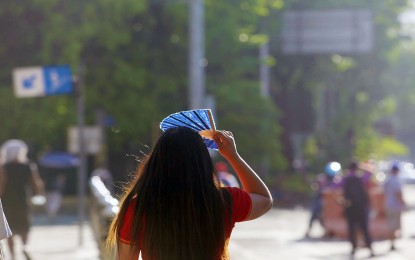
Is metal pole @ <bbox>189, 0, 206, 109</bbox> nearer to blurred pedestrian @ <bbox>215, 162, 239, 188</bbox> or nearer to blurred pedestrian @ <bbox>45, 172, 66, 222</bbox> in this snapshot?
blurred pedestrian @ <bbox>45, 172, 66, 222</bbox>

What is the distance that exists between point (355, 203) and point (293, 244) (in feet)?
14.6

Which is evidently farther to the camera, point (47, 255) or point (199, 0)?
point (199, 0)

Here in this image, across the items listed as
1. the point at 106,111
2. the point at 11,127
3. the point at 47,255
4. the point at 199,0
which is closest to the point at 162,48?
the point at 106,111

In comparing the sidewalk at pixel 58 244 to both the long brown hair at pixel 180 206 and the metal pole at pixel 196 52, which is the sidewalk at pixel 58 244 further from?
the long brown hair at pixel 180 206

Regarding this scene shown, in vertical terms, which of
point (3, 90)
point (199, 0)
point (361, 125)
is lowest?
point (361, 125)

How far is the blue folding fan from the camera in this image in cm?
514

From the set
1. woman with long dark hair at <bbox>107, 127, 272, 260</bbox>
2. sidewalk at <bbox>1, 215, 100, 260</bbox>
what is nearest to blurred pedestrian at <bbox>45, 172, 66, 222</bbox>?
sidewalk at <bbox>1, 215, 100, 260</bbox>

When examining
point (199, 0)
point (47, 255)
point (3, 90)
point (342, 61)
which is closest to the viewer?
point (47, 255)

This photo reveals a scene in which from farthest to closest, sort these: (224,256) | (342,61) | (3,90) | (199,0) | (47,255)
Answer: (342,61) → (3,90) → (199,0) → (47,255) → (224,256)

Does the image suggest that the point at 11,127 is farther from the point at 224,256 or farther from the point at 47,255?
the point at 224,256

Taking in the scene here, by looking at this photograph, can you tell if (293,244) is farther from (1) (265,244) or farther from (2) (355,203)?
(2) (355,203)

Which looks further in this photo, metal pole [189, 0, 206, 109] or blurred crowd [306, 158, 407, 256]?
metal pole [189, 0, 206, 109]

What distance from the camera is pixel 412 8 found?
191 ft

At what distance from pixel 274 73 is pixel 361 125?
4.46m
